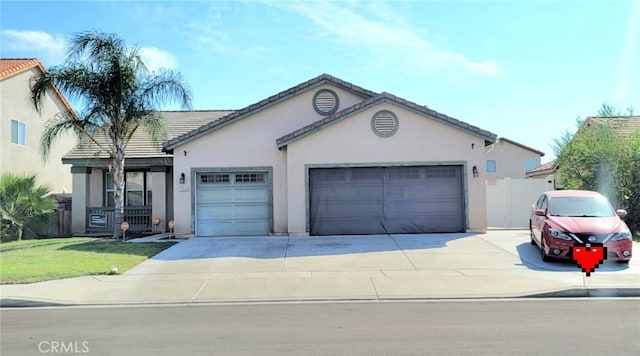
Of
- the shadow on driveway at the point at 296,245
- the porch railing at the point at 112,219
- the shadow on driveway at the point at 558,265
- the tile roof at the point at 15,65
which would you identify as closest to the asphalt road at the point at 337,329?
the shadow on driveway at the point at 558,265

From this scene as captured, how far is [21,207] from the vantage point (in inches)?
723

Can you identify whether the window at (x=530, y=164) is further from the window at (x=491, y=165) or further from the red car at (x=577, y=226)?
the red car at (x=577, y=226)

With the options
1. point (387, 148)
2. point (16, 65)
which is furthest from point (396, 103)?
point (16, 65)

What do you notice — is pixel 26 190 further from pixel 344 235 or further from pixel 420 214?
pixel 420 214

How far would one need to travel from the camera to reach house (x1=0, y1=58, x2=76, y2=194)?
22094 millimetres

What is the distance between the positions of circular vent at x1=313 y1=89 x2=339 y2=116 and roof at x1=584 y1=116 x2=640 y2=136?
11.5 m

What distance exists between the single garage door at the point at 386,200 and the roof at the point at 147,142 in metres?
6.67

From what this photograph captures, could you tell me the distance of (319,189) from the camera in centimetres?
1703

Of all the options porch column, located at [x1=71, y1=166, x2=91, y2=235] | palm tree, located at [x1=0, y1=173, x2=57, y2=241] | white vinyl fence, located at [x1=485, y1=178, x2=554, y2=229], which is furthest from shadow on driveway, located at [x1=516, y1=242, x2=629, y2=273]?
palm tree, located at [x1=0, y1=173, x2=57, y2=241]

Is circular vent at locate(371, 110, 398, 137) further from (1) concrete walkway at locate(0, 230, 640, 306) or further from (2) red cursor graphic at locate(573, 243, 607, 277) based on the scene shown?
(2) red cursor graphic at locate(573, 243, 607, 277)

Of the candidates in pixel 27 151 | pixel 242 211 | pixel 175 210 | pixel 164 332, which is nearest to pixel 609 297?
pixel 164 332

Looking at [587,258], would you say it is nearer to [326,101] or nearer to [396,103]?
[396,103]

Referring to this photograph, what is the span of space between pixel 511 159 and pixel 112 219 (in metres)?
29.6

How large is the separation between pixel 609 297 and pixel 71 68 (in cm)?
1637
